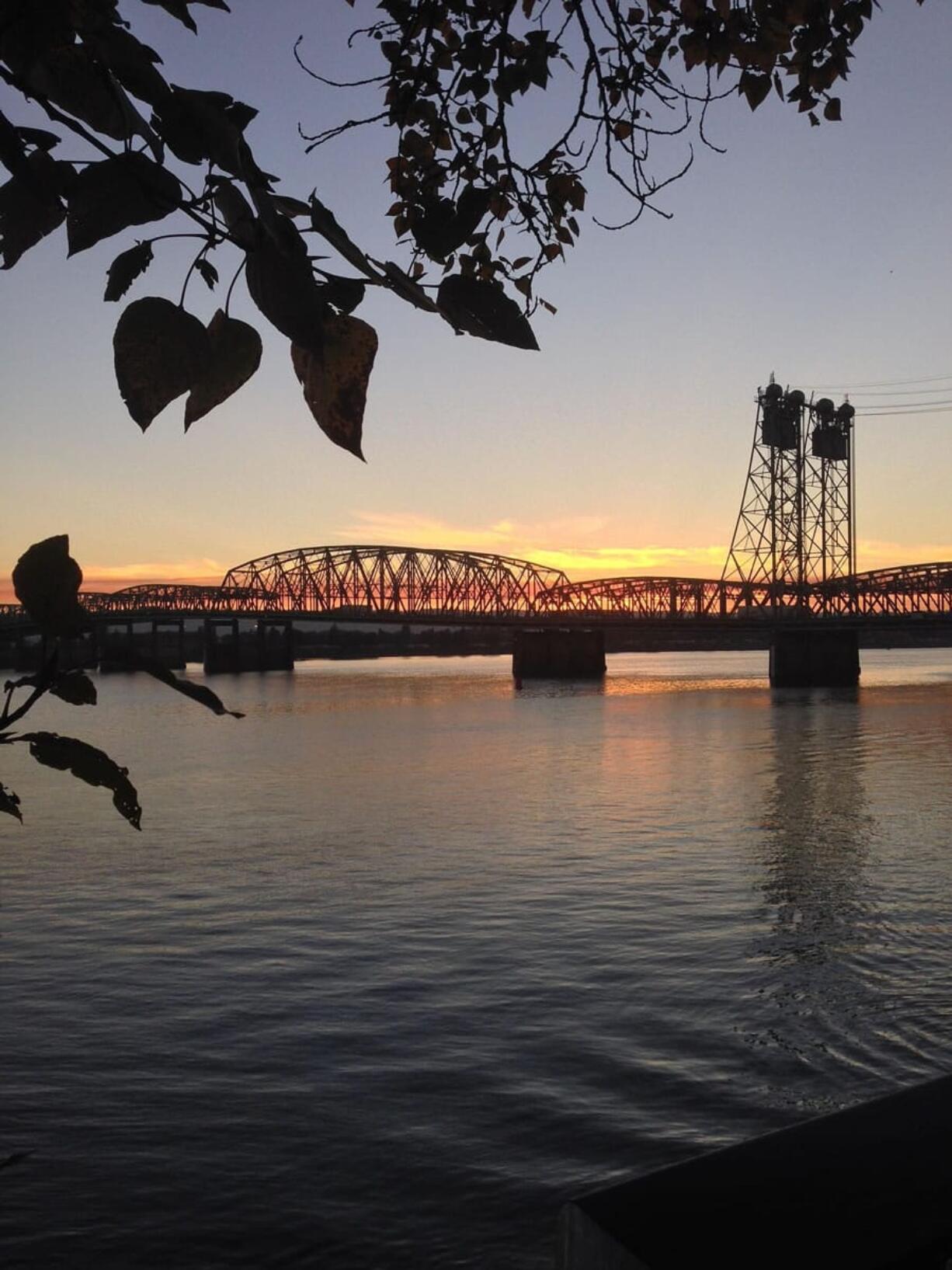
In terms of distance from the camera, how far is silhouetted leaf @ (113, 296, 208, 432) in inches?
57.4

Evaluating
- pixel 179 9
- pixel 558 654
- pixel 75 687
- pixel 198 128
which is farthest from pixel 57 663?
pixel 558 654

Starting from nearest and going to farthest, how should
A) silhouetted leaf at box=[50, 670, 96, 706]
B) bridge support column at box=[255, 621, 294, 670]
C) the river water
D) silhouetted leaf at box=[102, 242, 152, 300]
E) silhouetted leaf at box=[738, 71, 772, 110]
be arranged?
silhouetted leaf at box=[102, 242, 152, 300], silhouetted leaf at box=[50, 670, 96, 706], silhouetted leaf at box=[738, 71, 772, 110], the river water, bridge support column at box=[255, 621, 294, 670]

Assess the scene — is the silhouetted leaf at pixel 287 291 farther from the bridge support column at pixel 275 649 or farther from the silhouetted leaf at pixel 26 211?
the bridge support column at pixel 275 649

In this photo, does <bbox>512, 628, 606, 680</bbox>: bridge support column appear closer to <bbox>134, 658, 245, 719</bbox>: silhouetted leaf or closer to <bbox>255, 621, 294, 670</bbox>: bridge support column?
<bbox>255, 621, 294, 670</bbox>: bridge support column

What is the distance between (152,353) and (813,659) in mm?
131678

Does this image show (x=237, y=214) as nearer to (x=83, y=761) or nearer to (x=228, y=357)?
(x=228, y=357)

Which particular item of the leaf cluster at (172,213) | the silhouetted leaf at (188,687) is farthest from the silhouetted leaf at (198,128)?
the silhouetted leaf at (188,687)

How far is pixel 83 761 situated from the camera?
154 cm

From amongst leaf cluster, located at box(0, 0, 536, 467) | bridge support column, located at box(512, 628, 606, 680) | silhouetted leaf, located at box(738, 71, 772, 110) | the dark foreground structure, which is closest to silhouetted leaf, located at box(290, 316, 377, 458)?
leaf cluster, located at box(0, 0, 536, 467)

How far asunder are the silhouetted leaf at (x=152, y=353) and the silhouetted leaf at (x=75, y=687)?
1.27 feet

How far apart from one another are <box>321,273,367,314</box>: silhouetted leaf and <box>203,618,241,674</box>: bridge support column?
17674 centimetres

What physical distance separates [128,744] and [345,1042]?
187 feet

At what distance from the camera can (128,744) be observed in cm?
6675

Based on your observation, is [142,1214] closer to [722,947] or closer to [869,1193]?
[869,1193]
